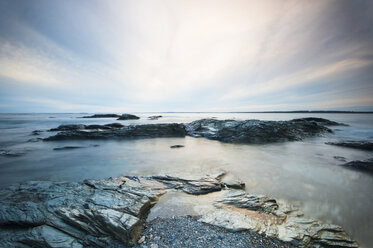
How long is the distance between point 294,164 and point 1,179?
11800 millimetres

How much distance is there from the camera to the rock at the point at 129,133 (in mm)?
12792

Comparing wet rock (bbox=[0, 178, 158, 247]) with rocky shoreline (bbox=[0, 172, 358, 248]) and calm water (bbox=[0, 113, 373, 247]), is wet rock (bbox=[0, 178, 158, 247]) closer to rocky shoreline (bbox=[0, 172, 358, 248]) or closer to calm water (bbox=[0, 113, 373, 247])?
rocky shoreline (bbox=[0, 172, 358, 248])

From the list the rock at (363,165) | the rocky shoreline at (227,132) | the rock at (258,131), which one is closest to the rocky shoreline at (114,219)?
the rock at (363,165)

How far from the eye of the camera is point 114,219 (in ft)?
8.48

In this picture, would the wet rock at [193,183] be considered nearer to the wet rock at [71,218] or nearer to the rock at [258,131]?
the wet rock at [71,218]

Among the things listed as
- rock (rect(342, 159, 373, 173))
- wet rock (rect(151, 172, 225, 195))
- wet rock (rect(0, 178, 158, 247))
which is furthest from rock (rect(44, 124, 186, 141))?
rock (rect(342, 159, 373, 173))

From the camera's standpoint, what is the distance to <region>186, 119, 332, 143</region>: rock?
11945 mm

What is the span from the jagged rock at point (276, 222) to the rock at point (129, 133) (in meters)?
11.9

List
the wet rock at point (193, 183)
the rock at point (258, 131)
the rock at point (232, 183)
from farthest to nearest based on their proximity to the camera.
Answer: the rock at point (258, 131) < the rock at point (232, 183) < the wet rock at point (193, 183)

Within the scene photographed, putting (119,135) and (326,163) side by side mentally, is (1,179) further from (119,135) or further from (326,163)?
(326,163)

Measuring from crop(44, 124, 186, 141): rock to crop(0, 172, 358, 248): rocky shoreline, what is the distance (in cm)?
1010

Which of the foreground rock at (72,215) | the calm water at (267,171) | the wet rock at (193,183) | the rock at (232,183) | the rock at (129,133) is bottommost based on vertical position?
the calm water at (267,171)

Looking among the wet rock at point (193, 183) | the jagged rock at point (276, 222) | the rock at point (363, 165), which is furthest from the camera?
the rock at point (363, 165)

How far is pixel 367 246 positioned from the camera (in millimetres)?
Result: 2547
